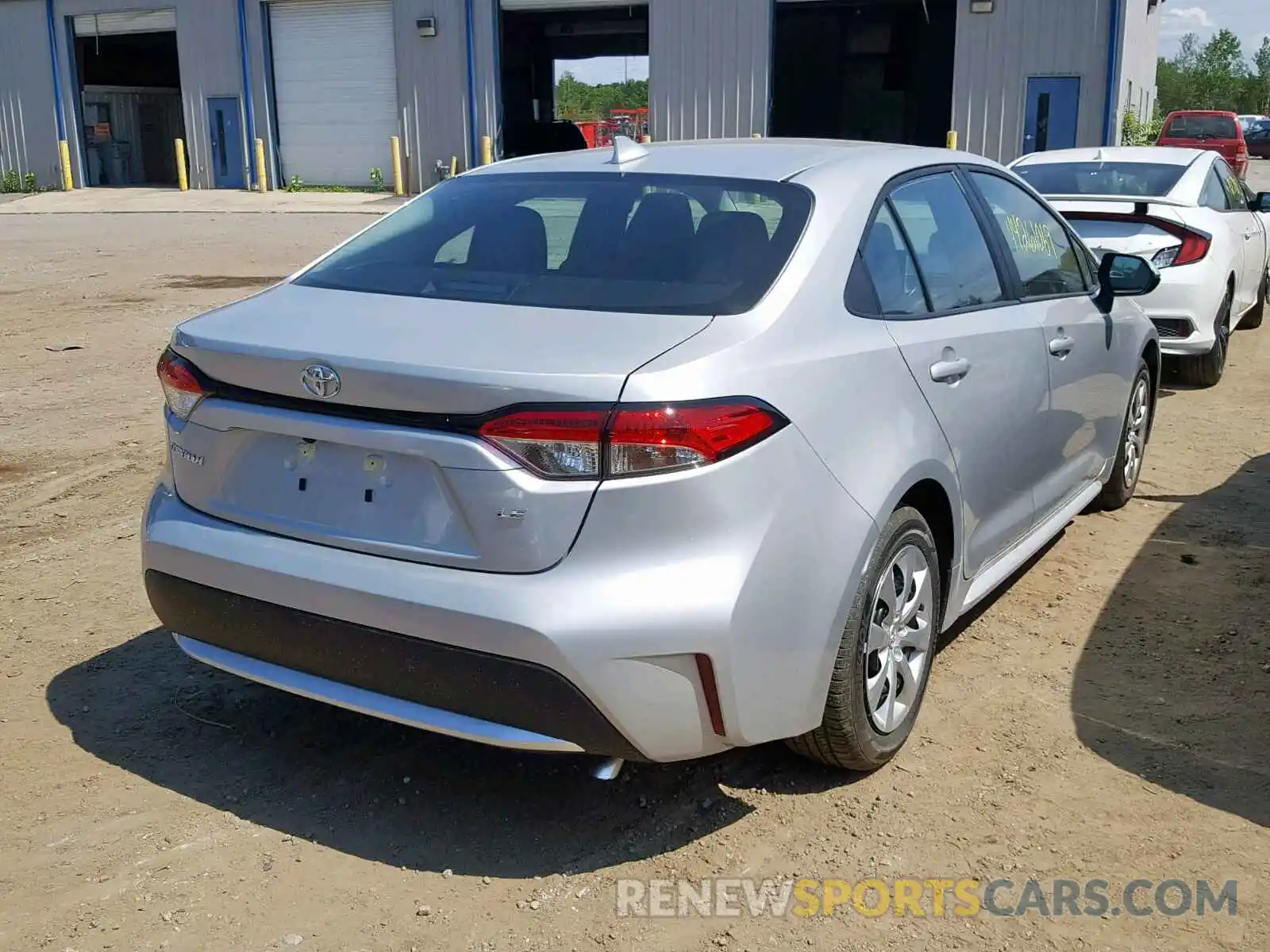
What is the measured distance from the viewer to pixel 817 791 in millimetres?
3340

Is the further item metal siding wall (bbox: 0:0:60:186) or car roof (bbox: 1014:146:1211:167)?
metal siding wall (bbox: 0:0:60:186)

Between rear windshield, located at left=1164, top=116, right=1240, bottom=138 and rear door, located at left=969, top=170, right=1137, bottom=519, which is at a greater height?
rear windshield, located at left=1164, top=116, right=1240, bottom=138

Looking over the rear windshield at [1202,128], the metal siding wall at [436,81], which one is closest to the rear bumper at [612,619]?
the metal siding wall at [436,81]

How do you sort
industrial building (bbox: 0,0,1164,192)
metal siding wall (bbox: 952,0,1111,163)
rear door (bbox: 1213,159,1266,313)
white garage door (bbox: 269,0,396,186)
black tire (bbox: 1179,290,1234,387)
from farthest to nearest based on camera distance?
white garage door (bbox: 269,0,396,186), industrial building (bbox: 0,0,1164,192), metal siding wall (bbox: 952,0,1111,163), rear door (bbox: 1213,159,1266,313), black tire (bbox: 1179,290,1234,387)

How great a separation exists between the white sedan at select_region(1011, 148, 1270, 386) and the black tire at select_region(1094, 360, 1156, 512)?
5.53ft

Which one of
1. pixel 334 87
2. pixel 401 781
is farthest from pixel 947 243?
pixel 334 87

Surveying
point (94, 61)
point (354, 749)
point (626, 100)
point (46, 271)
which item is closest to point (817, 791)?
point (354, 749)

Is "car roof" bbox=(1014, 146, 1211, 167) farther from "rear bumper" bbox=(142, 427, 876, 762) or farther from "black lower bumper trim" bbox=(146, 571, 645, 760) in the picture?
"black lower bumper trim" bbox=(146, 571, 645, 760)

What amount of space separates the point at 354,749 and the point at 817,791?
50.5 inches

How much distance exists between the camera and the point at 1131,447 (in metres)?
5.71

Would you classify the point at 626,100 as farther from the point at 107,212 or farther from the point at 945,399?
the point at 945,399

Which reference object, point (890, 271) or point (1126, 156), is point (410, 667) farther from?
point (1126, 156)

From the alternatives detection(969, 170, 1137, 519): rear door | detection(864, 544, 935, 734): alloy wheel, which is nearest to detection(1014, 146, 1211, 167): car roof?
detection(969, 170, 1137, 519): rear door

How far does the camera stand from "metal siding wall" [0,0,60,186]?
31234 millimetres
